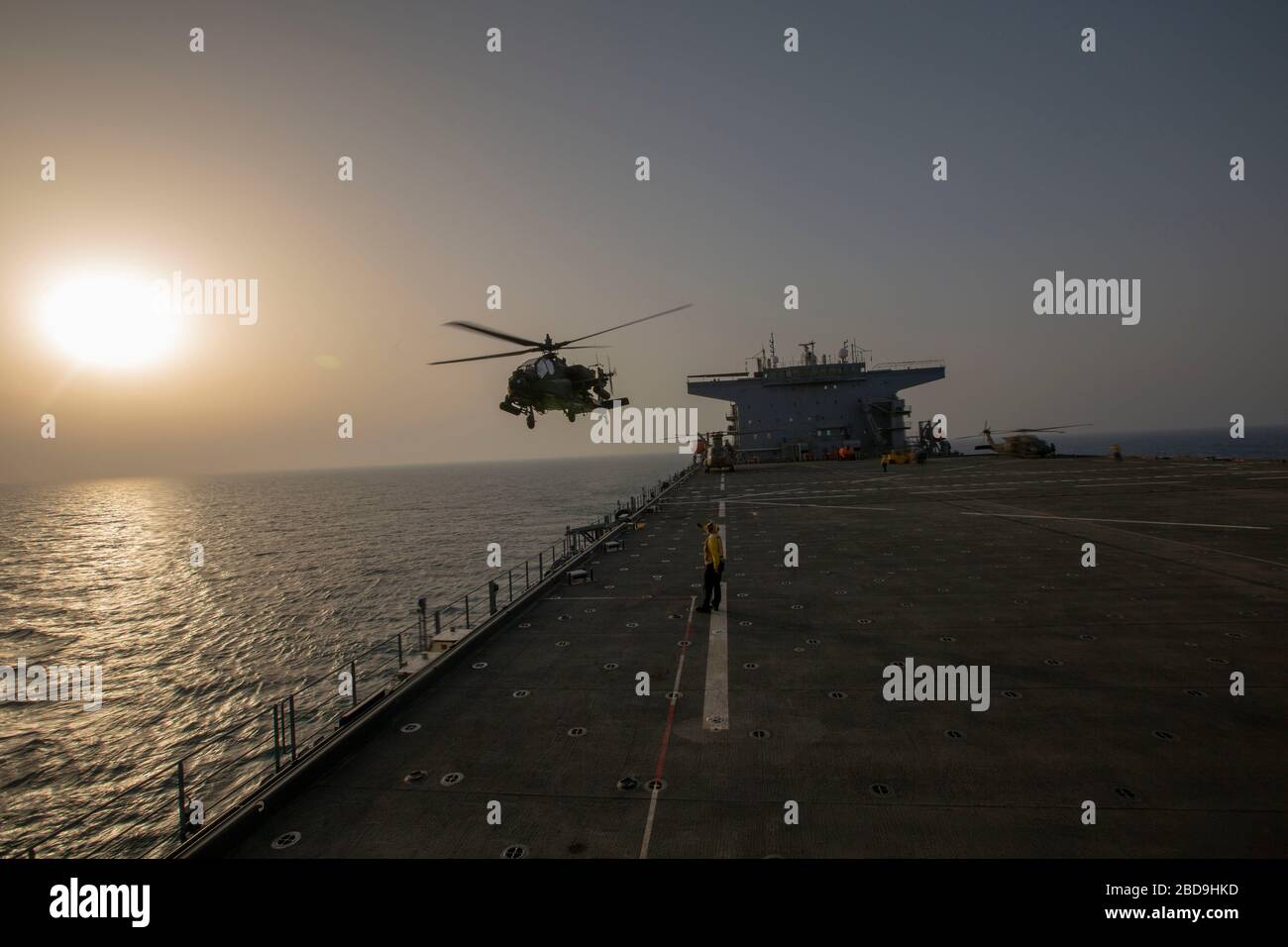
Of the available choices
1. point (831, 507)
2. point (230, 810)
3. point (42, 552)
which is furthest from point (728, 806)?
point (42, 552)

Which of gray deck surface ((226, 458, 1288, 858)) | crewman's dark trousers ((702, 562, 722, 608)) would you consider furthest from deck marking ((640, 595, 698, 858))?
crewman's dark trousers ((702, 562, 722, 608))

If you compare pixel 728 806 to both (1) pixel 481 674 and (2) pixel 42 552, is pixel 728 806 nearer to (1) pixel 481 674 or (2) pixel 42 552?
(1) pixel 481 674

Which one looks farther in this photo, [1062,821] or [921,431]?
[921,431]

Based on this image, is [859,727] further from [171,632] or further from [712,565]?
[171,632]

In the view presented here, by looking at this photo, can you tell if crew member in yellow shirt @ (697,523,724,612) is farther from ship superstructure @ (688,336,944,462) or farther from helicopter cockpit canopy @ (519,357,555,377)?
ship superstructure @ (688,336,944,462)
